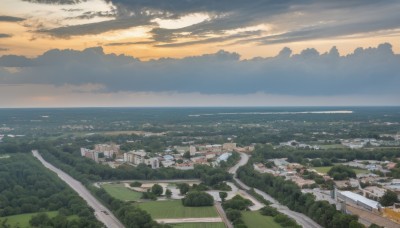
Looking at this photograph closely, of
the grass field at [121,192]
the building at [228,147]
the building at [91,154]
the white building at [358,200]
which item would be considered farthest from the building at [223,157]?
the white building at [358,200]

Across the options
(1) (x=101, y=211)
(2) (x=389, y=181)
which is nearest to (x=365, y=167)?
(2) (x=389, y=181)

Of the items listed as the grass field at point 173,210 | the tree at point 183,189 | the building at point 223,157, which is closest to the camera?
the grass field at point 173,210

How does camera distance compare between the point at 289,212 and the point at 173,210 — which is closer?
the point at 289,212

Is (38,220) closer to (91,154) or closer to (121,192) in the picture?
(121,192)

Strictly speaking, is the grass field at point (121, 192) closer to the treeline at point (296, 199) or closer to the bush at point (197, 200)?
the bush at point (197, 200)

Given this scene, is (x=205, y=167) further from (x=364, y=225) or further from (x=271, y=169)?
(x=364, y=225)

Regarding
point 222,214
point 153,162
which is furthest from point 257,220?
point 153,162

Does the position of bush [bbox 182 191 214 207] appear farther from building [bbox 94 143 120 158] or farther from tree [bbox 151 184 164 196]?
building [bbox 94 143 120 158]
